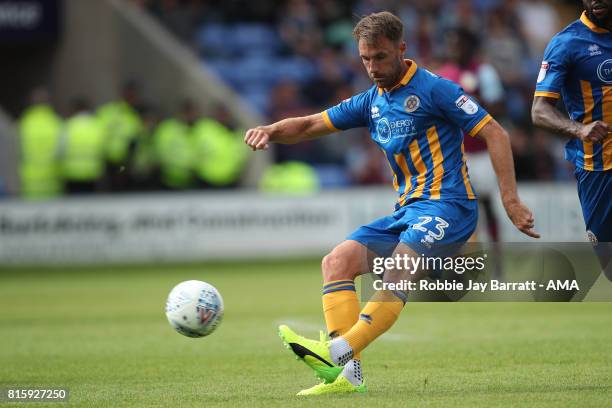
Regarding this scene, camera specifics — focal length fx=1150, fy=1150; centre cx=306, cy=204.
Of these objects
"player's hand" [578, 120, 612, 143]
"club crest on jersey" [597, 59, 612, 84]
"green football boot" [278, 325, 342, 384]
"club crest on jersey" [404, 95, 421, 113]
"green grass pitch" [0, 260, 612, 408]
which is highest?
"club crest on jersey" [597, 59, 612, 84]

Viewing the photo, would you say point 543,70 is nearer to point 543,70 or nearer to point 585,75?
point 543,70

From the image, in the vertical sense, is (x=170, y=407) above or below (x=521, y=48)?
below

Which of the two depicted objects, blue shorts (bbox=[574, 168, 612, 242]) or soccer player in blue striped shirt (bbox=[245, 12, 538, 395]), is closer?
soccer player in blue striped shirt (bbox=[245, 12, 538, 395])

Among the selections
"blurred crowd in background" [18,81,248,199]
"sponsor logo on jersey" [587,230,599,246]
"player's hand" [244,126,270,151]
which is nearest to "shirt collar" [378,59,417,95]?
"player's hand" [244,126,270,151]

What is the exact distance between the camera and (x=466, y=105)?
6.41 metres

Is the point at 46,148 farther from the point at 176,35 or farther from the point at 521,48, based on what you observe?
the point at 521,48

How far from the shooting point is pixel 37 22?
19.7 metres

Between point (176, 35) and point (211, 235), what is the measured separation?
5.50 m

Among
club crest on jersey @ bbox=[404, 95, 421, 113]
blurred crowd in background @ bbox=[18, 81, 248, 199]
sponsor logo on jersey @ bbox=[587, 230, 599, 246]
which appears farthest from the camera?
blurred crowd in background @ bbox=[18, 81, 248, 199]

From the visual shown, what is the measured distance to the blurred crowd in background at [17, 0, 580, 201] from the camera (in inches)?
754

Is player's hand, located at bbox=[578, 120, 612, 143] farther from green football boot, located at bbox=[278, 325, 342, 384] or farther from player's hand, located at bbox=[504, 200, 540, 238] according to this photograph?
green football boot, located at bbox=[278, 325, 342, 384]

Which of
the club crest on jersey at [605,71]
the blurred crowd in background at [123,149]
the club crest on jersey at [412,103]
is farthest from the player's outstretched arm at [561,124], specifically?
the blurred crowd in background at [123,149]

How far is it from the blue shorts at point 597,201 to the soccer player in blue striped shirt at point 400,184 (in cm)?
77

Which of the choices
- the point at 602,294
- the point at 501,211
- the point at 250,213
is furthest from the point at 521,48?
the point at 602,294
